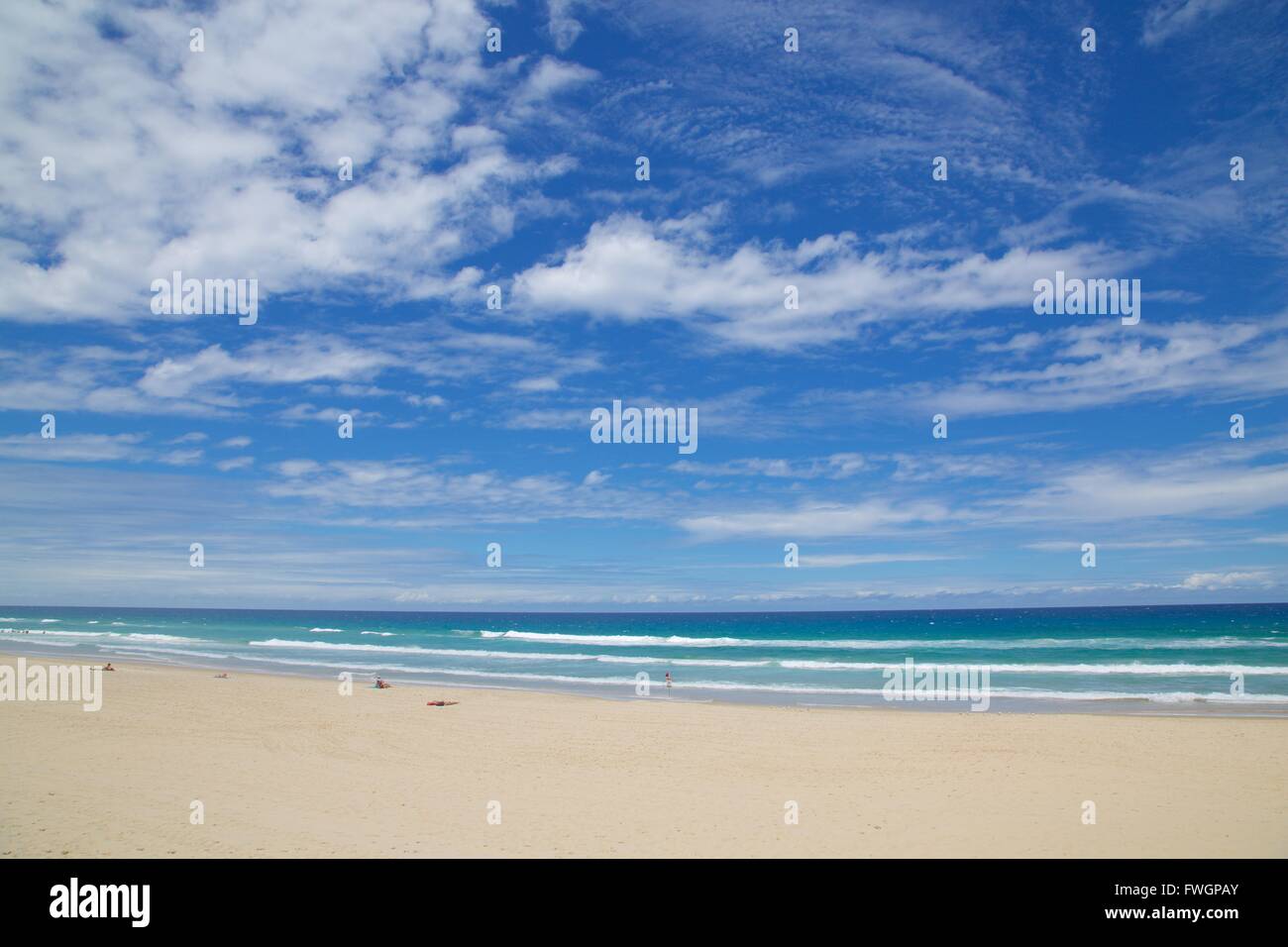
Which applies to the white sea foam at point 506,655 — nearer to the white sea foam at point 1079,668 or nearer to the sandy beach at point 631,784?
the white sea foam at point 1079,668

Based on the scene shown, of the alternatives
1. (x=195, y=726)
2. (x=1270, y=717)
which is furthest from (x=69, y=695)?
(x=1270, y=717)

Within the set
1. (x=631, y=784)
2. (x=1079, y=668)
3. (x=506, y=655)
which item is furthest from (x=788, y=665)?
(x=631, y=784)

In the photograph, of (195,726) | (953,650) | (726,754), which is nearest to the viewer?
(726,754)

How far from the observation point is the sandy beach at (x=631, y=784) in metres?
8.50

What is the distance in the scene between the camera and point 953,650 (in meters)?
45.2

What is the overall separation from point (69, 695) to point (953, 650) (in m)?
42.9

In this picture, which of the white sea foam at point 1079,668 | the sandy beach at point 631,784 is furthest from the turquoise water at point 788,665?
the sandy beach at point 631,784

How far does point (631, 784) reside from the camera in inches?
457

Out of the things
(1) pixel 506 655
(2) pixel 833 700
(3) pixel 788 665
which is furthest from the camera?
(1) pixel 506 655

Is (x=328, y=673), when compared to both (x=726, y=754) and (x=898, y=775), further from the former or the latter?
(x=898, y=775)

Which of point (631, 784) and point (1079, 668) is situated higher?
point (631, 784)

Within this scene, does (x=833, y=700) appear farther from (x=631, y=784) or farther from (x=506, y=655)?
(x=506, y=655)

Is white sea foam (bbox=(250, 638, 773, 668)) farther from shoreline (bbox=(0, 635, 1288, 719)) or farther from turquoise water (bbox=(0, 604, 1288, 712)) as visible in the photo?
shoreline (bbox=(0, 635, 1288, 719))
